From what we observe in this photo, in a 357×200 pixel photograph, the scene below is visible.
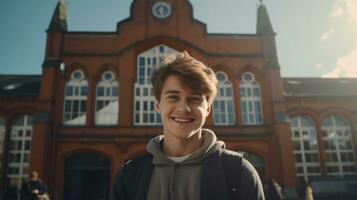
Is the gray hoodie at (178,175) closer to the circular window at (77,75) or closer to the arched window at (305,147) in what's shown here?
the circular window at (77,75)

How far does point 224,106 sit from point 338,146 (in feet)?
25.2

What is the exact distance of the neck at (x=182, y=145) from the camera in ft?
5.89

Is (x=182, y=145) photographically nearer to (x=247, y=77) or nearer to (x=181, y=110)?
(x=181, y=110)

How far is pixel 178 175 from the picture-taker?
171 cm

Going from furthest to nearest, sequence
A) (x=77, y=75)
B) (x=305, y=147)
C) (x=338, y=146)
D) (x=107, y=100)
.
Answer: (x=338, y=146), (x=305, y=147), (x=77, y=75), (x=107, y=100)

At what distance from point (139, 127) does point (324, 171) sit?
11144 mm

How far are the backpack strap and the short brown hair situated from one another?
369 millimetres

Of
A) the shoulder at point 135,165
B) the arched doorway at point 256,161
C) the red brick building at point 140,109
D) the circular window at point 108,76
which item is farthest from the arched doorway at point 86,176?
the shoulder at point 135,165

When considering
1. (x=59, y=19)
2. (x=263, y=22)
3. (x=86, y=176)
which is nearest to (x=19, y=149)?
(x=86, y=176)

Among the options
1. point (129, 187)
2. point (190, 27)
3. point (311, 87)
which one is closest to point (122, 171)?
point (129, 187)

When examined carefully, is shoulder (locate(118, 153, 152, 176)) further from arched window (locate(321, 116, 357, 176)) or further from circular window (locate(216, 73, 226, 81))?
arched window (locate(321, 116, 357, 176))

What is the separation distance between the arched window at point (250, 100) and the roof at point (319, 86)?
12.5 ft

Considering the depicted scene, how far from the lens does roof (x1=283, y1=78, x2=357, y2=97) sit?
22391 mm

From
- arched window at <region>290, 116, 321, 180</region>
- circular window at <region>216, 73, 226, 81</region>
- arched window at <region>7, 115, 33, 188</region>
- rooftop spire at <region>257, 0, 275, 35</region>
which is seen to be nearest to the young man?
circular window at <region>216, 73, 226, 81</region>
